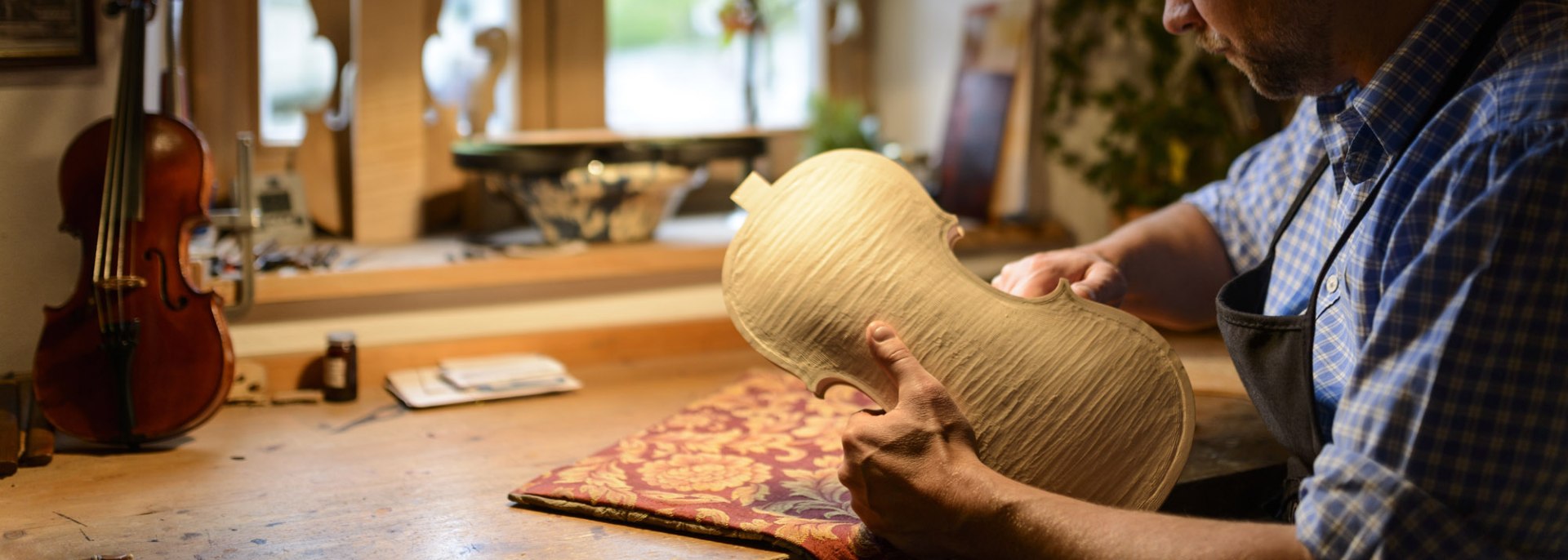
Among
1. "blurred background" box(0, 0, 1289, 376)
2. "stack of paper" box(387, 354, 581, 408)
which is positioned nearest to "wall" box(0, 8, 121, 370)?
"blurred background" box(0, 0, 1289, 376)

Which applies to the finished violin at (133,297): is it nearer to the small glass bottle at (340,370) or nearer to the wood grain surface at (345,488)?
the wood grain surface at (345,488)

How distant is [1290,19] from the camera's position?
118 cm

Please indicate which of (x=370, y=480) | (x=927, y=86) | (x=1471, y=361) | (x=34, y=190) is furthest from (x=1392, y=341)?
(x=927, y=86)

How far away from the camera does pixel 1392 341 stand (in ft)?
3.18

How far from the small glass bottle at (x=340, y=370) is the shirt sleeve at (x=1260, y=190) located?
3.96ft

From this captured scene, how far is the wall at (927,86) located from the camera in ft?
8.66

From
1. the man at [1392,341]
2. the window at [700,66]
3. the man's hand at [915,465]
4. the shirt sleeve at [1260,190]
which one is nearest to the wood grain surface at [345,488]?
the man's hand at [915,465]

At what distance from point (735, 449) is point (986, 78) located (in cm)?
136

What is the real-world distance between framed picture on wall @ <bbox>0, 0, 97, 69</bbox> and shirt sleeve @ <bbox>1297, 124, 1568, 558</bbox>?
4.98ft

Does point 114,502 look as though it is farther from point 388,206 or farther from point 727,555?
point 388,206

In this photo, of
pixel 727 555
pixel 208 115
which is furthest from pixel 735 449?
pixel 208 115

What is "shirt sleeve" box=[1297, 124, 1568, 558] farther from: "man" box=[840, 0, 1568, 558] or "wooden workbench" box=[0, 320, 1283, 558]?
"wooden workbench" box=[0, 320, 1283, 558]

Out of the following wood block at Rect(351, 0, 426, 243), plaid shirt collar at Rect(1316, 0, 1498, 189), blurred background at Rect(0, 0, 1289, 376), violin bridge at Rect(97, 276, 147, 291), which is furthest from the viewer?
wood block at Rect(351, 0, 426, 243)

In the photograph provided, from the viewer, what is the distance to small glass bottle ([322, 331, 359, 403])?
71.6 inches
